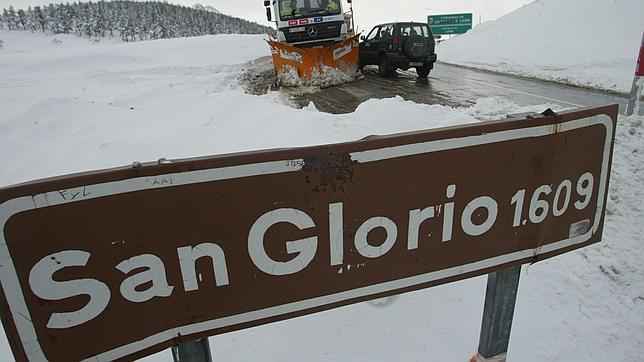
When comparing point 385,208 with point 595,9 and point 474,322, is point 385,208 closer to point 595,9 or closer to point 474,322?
point 474,322

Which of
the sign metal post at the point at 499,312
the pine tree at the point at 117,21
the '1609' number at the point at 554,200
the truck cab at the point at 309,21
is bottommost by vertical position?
the sign metal post at the point at 499,312

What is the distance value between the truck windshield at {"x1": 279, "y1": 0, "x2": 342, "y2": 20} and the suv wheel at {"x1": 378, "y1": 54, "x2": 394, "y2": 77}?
2.37m

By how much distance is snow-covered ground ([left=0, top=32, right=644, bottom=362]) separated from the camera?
2.50 metres

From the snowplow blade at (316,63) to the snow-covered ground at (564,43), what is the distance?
664 cm

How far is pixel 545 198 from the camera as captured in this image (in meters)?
1.38

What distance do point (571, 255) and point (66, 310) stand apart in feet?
12.0

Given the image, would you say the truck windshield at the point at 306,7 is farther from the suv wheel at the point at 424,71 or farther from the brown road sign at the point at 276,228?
the brown road sign at the point at 276,228

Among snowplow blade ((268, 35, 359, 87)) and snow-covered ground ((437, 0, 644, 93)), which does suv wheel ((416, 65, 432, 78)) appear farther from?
snow-covered ground ((437, 0, 644, 93))

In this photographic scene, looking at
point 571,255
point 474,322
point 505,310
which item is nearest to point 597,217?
point 505,310

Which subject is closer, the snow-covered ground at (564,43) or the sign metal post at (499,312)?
the sign metal post at (499,312)

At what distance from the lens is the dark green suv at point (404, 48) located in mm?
13438

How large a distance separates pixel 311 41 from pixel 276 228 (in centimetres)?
1275

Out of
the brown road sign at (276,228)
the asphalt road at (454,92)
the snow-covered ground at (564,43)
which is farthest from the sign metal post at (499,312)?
the snow-covered ground at (564,43)

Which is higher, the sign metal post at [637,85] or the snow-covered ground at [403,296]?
the sign metal post at [637,85]
